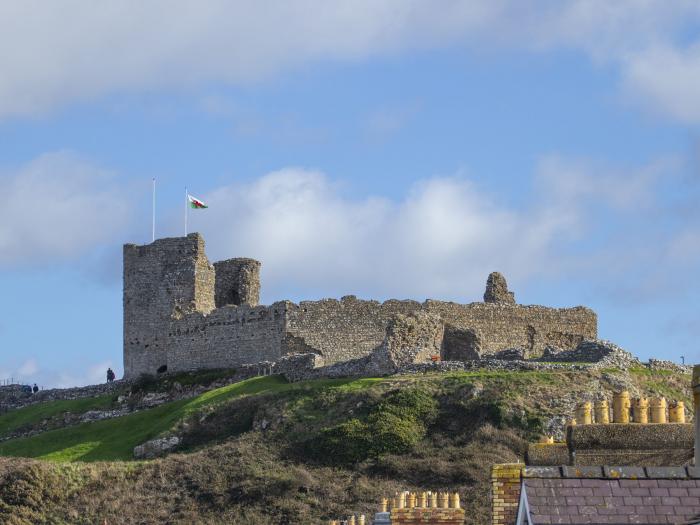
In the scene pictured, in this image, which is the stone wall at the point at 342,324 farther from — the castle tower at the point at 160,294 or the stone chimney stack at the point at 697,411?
the stone chimney stack at the point at 697,411

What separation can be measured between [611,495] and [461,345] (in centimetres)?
5121

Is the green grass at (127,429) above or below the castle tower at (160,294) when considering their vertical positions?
below

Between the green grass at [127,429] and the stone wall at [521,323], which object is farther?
the stone wall at [521,323]

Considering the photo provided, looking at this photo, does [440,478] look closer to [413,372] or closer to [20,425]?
[413,372]

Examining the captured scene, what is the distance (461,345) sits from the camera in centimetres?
6931

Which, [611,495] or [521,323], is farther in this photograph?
[521,323]

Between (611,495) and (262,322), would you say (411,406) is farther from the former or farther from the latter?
(611,495)

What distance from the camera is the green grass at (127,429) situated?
205 feet

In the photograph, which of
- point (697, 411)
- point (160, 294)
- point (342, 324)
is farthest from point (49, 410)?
point (697, 411)

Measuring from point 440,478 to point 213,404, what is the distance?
13.4 m

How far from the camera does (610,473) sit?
18.5 meters

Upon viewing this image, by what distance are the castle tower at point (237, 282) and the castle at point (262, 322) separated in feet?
0.15

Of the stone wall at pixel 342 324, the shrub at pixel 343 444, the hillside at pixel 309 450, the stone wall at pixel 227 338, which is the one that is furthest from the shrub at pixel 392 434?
the stone wall at pixel 227 338

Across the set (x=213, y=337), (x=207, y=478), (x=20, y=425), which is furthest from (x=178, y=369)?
(x=207, y=478)
